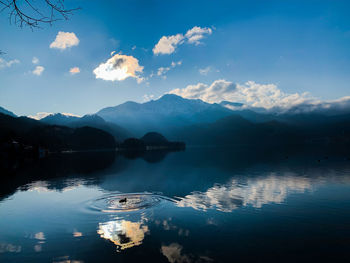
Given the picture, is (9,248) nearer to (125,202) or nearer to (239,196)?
(125,202)

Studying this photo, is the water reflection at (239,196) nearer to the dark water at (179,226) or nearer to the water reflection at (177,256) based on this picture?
the dark water at (179,226)

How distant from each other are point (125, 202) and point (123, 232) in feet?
43.3

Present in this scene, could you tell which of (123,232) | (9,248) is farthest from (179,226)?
(9,248)

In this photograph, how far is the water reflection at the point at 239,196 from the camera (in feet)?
112

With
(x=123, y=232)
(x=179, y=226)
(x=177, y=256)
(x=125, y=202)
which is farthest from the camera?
(x=125, y=202)

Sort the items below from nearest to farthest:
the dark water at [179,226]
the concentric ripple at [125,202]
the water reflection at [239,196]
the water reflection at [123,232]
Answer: the dark water at [179,226], the water reflection at [123,232], the concentric ripple at [125,202], the water reflection at [239,196]

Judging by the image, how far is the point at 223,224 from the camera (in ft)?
83.4

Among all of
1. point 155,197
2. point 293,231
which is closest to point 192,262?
point 293,231

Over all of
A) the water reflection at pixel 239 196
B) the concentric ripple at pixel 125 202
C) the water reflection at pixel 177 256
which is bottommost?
the concentric ripple at pixel 125 202

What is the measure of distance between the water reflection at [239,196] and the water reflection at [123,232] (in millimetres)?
10740

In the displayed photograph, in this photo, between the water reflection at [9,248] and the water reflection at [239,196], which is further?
the water reflection at [239,196]

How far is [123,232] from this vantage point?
23062 mm

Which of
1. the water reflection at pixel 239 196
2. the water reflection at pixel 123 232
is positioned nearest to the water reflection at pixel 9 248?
the water reflection at pixel 123 232

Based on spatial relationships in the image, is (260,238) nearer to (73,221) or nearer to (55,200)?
(73,221)
